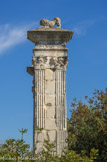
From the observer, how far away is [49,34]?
12.5m

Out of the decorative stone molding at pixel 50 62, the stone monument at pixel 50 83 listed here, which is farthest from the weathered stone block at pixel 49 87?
the decorative stone molding at pixel 50 62

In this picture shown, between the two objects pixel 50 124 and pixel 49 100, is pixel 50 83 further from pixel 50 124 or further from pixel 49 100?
pixel 50 124

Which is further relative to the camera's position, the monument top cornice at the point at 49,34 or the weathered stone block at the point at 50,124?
the monument top cornice at the point at 49,34

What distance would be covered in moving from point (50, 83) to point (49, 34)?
1.46 m

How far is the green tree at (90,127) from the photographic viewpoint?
15.7 metres

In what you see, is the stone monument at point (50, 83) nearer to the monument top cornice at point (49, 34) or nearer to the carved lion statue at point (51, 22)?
the monument top cornice at point (49, 34)

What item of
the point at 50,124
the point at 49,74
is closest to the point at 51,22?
the point at 49,74

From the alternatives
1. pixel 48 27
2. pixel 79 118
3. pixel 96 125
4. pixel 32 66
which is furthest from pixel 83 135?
pixel 48 27

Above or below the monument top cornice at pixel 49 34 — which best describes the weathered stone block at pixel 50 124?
below

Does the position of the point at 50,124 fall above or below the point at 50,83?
below

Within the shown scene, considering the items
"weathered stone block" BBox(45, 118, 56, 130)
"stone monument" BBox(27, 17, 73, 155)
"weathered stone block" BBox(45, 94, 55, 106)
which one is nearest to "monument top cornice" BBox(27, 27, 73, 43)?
"stone monument" BBox(27, 17, 73, 155)

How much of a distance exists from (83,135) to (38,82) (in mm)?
5614

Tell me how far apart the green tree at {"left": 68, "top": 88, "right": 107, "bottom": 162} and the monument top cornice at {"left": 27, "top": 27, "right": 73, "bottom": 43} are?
3.42m

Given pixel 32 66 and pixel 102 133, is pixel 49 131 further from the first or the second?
pixel 102 133
